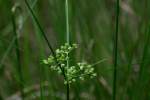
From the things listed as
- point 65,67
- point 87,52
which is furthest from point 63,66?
point 87,52

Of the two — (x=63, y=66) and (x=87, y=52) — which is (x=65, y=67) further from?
(x=87, y=52)

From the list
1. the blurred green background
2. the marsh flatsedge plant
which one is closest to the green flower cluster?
the marsh flatsedge plant

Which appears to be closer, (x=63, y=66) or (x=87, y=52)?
(x=63, y=66)

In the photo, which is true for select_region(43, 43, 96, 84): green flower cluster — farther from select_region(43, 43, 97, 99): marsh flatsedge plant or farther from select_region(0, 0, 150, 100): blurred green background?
select_region(0, 0, 150, 100): blurred green background

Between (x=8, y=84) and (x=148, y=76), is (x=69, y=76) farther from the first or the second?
(x=8, y=84)

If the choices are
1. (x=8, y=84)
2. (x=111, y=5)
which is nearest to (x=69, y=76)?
(x=8, y=84)

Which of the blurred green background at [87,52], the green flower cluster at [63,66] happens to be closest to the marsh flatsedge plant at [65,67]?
the green flower cluster at [63,66]

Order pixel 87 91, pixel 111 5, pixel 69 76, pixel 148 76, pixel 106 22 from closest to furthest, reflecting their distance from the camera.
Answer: pixel 69 76 < pixel 148 76 < pixel 87 91 < pixel 106 22 < pixel 111 5

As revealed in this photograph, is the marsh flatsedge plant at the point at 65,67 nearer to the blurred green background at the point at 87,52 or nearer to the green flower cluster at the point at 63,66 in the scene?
the green flower cluster at the point at 63,66

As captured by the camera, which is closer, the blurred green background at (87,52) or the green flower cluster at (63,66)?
the green flower cluster at (63,66)

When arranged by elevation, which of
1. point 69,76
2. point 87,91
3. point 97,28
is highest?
point 97,28

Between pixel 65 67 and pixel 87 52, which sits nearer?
pixel 65 67
